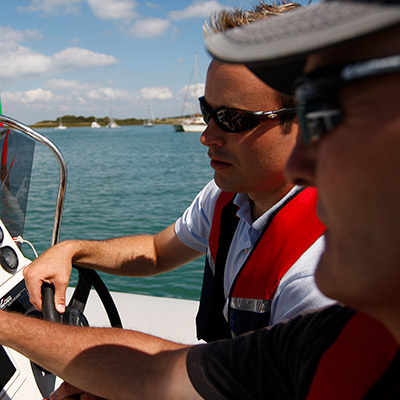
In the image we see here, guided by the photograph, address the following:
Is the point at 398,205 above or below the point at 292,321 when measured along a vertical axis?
above

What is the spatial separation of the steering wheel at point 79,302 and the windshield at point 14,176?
0.53 m

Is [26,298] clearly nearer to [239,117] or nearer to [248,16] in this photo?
[239,117]

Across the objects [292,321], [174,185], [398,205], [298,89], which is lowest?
[174,185]

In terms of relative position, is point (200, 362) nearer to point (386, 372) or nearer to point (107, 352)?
point (107, 352)

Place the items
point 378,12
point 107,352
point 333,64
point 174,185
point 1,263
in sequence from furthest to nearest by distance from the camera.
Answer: point 174,185 → point 1,263 → point 107,352 → point 333,64 → point 378,12

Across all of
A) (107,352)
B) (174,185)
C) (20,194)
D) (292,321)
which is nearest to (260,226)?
(292,321)

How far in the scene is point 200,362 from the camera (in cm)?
104

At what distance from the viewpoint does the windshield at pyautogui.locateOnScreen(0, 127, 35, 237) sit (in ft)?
6.72

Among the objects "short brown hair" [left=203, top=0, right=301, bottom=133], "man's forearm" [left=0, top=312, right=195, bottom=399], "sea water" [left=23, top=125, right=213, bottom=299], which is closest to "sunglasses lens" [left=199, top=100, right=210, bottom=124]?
"short brown hair" [left=203, top=0, right=301, bottom=133]

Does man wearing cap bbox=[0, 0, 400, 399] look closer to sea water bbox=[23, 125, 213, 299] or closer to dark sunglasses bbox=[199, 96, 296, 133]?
dark sunglasses bbox=[199, 96, 296, 133]

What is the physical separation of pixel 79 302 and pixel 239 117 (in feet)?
2.87

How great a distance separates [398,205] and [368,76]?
159mm

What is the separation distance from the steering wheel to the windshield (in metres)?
0.53

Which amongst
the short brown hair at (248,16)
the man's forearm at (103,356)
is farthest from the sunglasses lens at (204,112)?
the man's forearm at (103,356)
